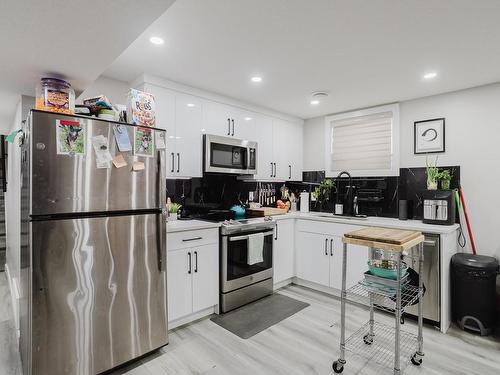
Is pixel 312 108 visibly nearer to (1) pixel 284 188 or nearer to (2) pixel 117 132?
(1) pixel 284 188

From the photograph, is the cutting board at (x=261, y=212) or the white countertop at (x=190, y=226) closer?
the white countertop at (x=190, y=226)

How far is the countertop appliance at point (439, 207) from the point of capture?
268 centimetres

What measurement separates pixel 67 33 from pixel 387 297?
2491 millimetres

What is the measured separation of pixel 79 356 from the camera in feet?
5.61

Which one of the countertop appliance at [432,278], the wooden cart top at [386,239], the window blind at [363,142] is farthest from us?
the window blind at [363,142]

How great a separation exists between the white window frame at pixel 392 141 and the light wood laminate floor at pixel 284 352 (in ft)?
5.66

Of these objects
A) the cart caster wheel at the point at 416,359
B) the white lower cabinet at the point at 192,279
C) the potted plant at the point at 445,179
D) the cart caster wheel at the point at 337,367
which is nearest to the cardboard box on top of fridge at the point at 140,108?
the white lower cabinet at the point at 192,279

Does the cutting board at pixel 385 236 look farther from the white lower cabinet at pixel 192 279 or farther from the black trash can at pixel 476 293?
the white lower cabinet at pixel 192 279

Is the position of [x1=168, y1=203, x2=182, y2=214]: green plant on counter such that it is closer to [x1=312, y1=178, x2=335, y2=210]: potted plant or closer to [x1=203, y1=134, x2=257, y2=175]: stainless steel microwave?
[x1=203, y1=134, x2=257, y2=175]: stainless steel microwave

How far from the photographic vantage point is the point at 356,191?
370 centimetres

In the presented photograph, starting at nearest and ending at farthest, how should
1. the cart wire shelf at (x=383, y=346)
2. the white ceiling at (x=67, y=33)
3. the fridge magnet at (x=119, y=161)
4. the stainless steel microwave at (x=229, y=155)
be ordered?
the white ceiling at (x=67, y=33)
the fridge magnet at (x=119, y=161)
the cart wire shelf at (x=383, y=346)
the stainless steel microwave at (x=229, y=155)

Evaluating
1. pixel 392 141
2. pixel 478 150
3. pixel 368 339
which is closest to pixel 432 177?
pixel 478 150

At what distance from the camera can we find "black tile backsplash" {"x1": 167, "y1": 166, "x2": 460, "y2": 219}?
3180mm

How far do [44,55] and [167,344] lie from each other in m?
2.15
